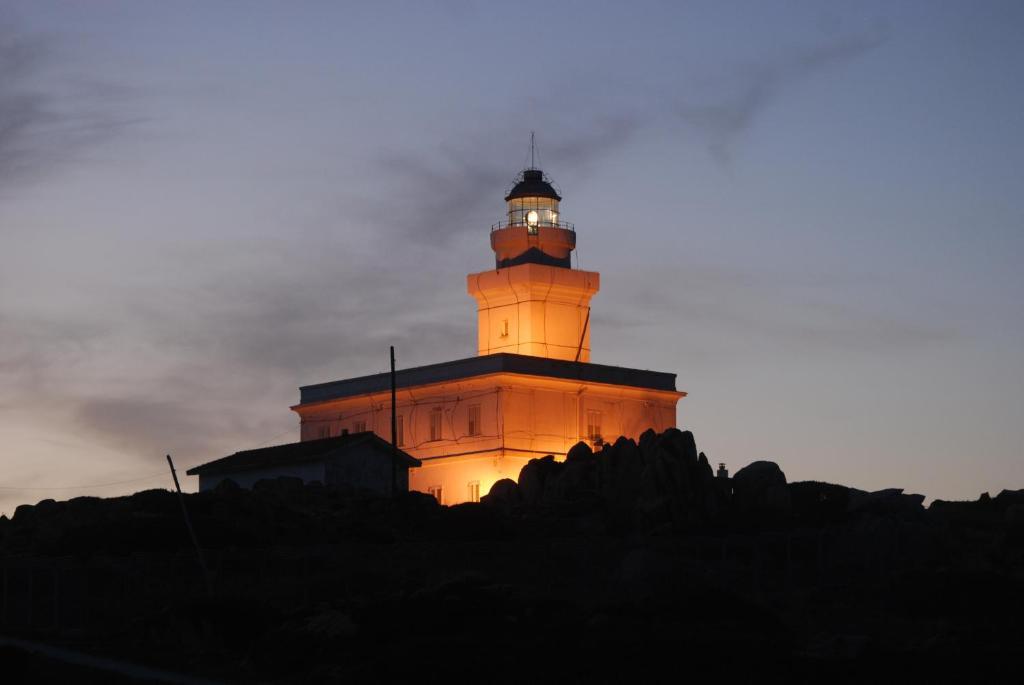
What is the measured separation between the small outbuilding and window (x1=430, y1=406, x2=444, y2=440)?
1325 cm

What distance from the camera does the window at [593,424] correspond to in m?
85.9

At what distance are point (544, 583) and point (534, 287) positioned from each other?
1584 inches

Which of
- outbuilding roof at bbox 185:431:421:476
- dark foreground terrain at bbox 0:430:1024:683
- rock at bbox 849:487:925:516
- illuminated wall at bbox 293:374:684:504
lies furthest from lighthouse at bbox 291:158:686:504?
rock at bbox 849:487:925:516

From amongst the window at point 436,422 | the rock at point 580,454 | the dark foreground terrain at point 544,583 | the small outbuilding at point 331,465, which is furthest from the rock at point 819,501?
the window at point 436,422

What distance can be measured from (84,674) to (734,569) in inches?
745

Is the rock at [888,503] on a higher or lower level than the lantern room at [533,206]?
lower

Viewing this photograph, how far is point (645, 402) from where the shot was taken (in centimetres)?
8838

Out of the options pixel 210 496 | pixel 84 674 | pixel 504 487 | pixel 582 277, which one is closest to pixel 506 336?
pixel 582 277

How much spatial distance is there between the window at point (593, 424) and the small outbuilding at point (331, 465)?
1539cm

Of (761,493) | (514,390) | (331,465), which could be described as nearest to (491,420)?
(514,390)

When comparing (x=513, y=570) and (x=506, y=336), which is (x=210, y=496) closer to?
(x=513, y=570)

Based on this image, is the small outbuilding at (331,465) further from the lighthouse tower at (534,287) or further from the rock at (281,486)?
the lighthouse tower at (534,287)

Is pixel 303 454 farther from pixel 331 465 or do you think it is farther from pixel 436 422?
pixel 436 422

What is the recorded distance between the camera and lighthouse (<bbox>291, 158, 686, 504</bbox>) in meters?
83.4
